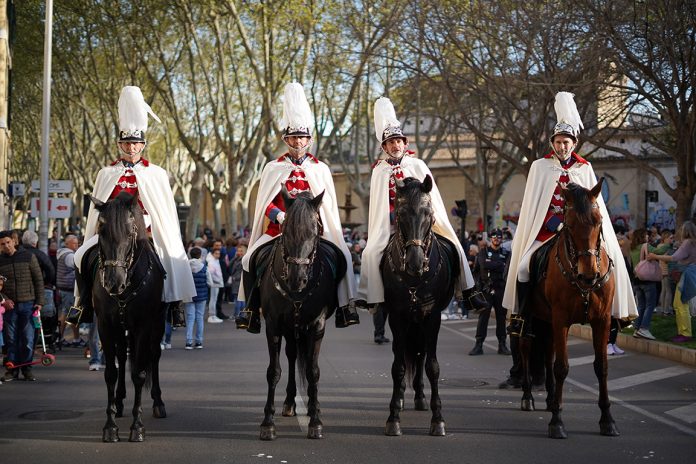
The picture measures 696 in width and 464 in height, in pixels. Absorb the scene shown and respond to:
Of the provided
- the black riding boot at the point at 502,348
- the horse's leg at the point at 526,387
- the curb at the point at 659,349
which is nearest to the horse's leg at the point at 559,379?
the horse's leg at the point at 526,387

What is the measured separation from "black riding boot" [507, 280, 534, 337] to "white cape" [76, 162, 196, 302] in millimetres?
3561

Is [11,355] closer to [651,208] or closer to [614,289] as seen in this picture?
[614,289]

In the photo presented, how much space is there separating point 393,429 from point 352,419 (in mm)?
1106

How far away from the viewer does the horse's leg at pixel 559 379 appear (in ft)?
32.9

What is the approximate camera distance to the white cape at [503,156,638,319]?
11.0 m

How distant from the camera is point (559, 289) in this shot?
1058 centimetres

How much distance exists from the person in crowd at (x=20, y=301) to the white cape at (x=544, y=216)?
6964 millimetres

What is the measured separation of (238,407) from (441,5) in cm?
1646

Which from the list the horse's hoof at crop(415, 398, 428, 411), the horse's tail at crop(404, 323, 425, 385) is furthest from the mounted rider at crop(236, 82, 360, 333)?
the horse's hoof at crop(415, 398, 428, 411)

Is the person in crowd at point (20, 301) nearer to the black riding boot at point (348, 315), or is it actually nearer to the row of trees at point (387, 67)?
the black riding boot at point (348, 315)

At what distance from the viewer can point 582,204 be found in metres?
10.1

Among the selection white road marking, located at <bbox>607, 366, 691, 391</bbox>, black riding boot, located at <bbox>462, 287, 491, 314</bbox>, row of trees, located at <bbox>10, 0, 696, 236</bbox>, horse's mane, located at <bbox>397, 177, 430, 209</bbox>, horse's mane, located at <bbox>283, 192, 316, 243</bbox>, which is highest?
row of trees, located at <bbox>10, 0, 696, 236</bbox>

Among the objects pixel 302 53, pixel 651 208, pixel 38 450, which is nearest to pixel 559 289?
pixel 38 450

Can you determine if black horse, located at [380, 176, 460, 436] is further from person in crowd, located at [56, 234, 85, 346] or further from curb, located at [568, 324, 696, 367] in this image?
person in crowd, located at [56, 234, 85, 346]
